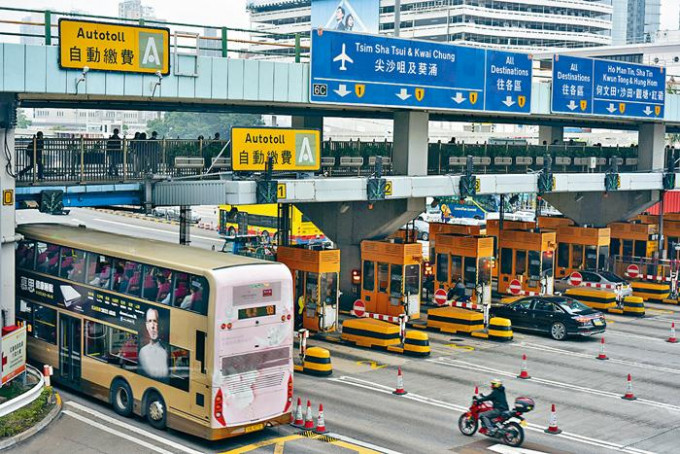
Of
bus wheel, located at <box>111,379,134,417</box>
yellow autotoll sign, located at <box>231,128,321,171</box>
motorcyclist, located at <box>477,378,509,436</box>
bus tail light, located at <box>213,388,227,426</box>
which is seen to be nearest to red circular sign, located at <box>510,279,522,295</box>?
yellow autotoll sign, located at <box>231,128,321,171</box>

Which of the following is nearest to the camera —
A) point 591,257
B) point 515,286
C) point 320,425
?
point 320,425

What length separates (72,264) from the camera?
2383cm

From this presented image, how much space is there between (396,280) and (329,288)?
316cm

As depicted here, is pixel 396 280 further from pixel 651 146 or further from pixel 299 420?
pixel 651 146

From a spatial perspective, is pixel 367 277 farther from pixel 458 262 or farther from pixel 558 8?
pixel 558 8

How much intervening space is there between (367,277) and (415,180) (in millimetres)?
4344

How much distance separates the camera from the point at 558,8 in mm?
154000

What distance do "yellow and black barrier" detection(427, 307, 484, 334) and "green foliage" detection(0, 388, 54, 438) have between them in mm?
15832

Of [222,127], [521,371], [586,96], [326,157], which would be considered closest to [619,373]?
[521,371]

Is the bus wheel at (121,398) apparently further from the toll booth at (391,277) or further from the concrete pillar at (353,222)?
the concrete pillar at (353,222)

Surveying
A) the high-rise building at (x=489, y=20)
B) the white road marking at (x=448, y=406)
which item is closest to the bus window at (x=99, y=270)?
the white road marking at (x=448, y=406)

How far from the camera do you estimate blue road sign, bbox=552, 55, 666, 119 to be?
39562 millimetres

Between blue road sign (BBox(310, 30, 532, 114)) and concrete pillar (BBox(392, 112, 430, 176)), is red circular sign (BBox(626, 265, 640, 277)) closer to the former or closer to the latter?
blue road sign (BBox(310, 30, 532, 114))

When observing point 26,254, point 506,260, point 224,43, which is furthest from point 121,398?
point 506,260
